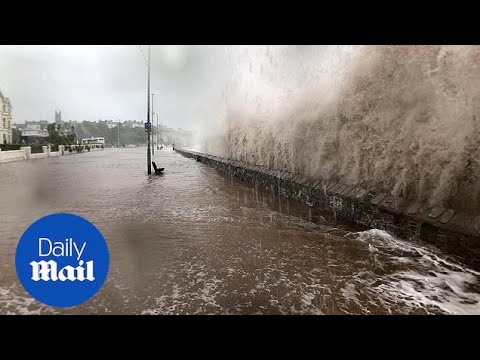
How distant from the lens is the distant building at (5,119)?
53.1 metres

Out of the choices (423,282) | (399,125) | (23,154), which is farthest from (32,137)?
(423,282)

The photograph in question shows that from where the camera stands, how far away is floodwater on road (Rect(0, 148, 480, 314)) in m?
3.44

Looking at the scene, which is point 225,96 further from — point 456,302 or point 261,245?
point 456,302

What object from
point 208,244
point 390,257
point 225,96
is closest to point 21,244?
point 208,244

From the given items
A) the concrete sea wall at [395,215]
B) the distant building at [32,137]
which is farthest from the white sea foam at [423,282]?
the distant building at [32,137]

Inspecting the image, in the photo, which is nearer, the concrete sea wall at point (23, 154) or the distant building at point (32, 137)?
the concrete sea wall at point (23, 154)

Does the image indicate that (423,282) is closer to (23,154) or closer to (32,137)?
(23,154)

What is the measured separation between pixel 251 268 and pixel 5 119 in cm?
6714

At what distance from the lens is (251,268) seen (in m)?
4.48

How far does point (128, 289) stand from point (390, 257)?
403 centimetres

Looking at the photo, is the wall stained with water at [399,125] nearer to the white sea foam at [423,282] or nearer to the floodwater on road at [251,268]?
the white sea foam at [423,282]

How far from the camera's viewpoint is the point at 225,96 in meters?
31.4

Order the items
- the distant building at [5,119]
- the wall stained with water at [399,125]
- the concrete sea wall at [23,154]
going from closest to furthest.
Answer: the wall stained with water at [399,125], the concrete sea wall at [23,154], the distant building at [5,119]

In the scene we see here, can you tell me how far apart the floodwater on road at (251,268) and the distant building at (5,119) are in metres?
58.3
